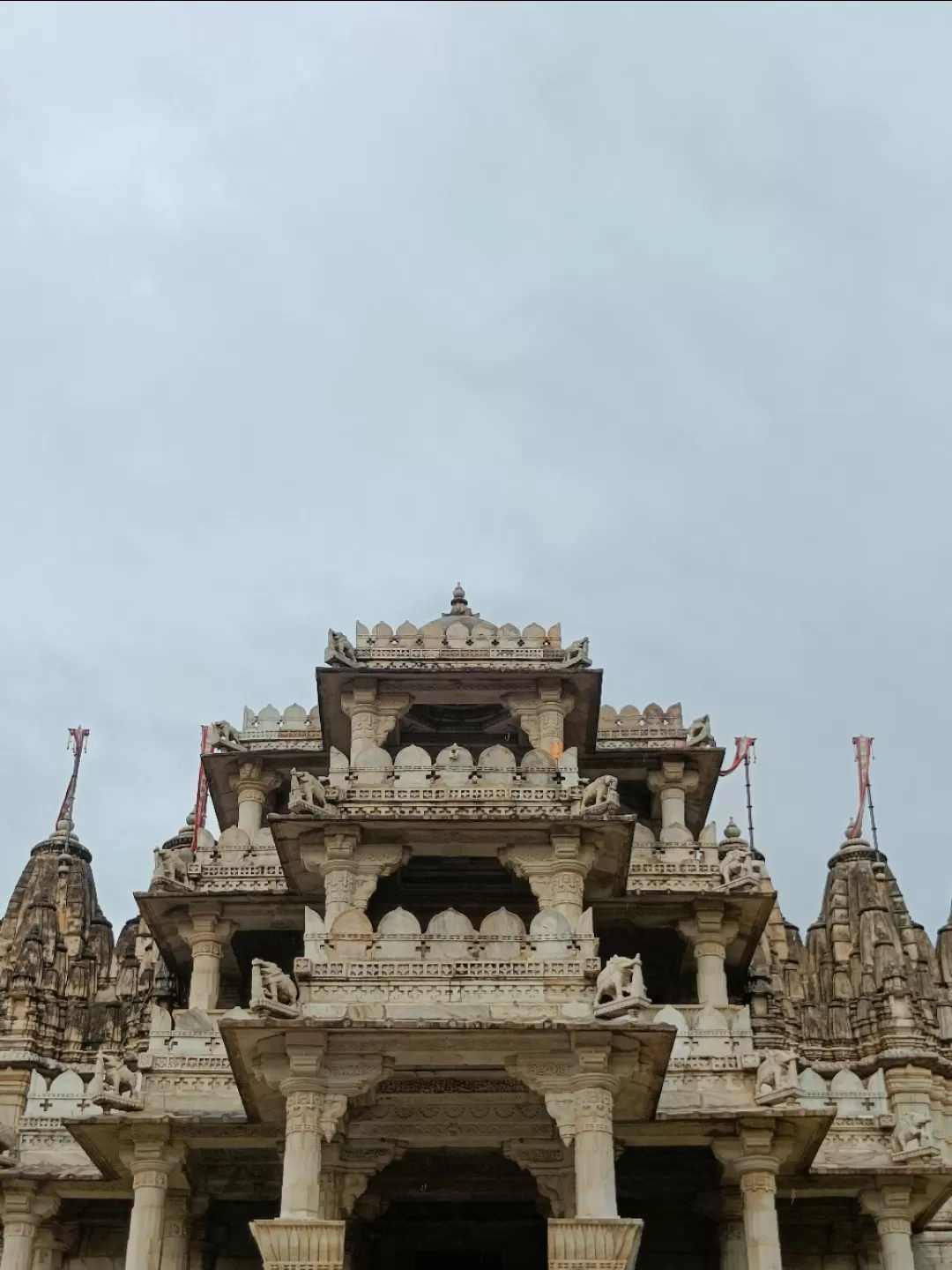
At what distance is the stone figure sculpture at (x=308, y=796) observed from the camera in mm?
33188

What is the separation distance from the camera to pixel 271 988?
2614 centimetres

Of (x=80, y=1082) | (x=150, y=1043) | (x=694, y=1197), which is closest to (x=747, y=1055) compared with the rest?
(x=694, y=1197)

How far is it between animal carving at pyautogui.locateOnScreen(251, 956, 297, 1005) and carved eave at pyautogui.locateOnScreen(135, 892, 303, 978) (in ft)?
31.0

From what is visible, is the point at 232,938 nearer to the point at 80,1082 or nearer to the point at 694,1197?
the point at 80,1082

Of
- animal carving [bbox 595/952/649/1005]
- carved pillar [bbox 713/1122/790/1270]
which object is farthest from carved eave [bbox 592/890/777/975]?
animal carving [bbox 595/952/649/1005]

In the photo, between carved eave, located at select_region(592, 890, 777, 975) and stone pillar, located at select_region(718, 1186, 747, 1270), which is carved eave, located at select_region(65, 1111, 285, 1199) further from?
carved eave, located at select_region(592, 890, 777, 975)

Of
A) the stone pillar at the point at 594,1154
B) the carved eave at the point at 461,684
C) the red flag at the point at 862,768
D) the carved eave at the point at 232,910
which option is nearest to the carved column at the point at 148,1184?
the carved eave at the point at 232,910

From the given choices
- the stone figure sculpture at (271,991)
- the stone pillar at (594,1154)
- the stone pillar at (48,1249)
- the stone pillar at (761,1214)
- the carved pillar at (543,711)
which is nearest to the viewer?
the stone pillar at (594,1154)

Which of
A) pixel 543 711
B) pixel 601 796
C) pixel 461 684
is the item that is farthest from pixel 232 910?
pixel 601 796

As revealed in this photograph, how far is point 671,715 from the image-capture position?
4150cm

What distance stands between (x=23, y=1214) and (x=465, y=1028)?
43.5ft

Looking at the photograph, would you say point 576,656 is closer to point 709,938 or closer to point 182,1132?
point 709,938

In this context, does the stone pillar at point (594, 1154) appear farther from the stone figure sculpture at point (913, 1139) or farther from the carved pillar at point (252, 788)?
the carved pillar at point (252, 788)

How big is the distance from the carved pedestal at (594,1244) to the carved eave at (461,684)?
15.6 m
